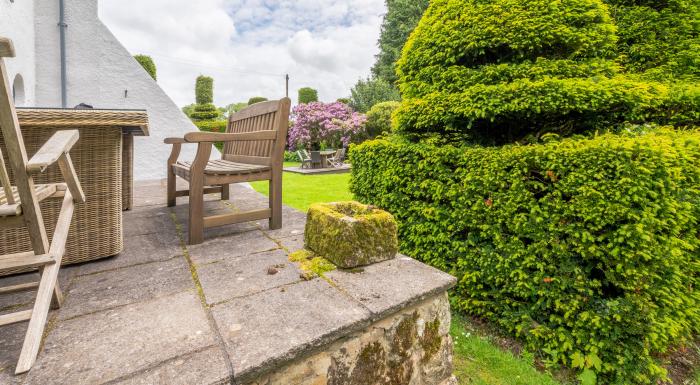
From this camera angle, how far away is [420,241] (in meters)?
2.44

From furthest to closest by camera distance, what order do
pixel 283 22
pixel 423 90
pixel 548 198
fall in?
pixel 283 22 → pixel 423 90 → pixel 548 198

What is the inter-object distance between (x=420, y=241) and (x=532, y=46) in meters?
1.59

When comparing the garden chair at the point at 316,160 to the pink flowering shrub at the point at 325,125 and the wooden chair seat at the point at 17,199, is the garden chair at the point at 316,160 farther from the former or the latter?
the wooden chair seat at the point at 17,199

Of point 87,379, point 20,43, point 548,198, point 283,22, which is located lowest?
point 87,379

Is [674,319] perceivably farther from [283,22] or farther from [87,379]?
[283,22]

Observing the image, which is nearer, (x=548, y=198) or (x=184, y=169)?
(x=548, y=198)

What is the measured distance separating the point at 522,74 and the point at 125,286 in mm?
2720

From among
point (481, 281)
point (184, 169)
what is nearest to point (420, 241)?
point (481, 281)

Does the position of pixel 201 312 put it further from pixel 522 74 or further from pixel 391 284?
pixel 522 74

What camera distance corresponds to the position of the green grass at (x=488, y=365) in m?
1.72

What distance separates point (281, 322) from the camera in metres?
1.23

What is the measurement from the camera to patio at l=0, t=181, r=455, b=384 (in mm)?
992

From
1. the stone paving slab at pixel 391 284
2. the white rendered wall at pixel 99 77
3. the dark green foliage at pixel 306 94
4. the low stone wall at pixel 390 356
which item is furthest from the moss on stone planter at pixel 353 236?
the dark green foliage at pixel 306 94

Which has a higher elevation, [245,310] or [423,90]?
[423,90]
